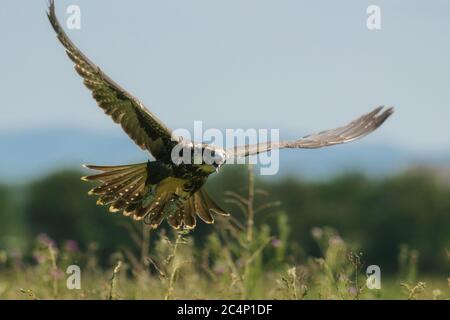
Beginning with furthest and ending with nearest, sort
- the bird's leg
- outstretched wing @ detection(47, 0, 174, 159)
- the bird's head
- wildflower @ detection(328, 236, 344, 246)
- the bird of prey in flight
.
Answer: the bird's leg < wildflower @ detection(328, 236, 344, 246) < the bird of prey in flight < the bird's head < outstretched wing @ detection(47, 0, 174, 159)

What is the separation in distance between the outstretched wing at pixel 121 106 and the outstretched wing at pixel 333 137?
0.61 m

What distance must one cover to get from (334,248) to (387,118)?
5.29ft

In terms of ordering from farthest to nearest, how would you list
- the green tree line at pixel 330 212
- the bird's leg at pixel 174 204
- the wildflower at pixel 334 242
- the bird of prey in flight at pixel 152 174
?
the green tree line at pixel 330 212, the bird's leg at pixel 174 204, the wildflower at pixel 334 242, the bird of prey in flight at pixel 152 174

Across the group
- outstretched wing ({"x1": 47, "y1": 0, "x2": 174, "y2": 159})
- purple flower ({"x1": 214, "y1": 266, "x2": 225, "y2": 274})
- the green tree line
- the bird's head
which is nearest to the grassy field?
purple flower ({"x1": 214, "y1": 266, "x2": 225, "y2": 274})

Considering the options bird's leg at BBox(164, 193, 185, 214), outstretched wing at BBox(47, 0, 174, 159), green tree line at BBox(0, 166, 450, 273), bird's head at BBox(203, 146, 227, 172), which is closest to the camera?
outstretched wing at BBox(47, 0, 174, 159)

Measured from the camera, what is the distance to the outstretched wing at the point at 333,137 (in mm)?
8953

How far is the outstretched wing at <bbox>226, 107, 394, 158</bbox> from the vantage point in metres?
8.95

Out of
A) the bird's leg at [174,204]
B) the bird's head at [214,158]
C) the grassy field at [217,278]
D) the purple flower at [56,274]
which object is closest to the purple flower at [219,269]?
the grassy field at [217,278]

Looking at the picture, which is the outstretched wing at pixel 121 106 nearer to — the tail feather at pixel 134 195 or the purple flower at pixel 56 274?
the tail feather at pixel 134 195

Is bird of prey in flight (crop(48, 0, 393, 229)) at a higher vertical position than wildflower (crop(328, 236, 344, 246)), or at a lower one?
higher

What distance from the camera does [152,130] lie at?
8734 mm

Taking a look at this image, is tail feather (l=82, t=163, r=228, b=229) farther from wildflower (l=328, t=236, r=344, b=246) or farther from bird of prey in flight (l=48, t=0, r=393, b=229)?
wildflower (l=328, t=236, r=344, b=246)

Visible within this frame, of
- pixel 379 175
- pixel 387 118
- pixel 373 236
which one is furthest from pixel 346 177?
pixel 387 118

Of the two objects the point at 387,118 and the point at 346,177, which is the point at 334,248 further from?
the point at 346,177
